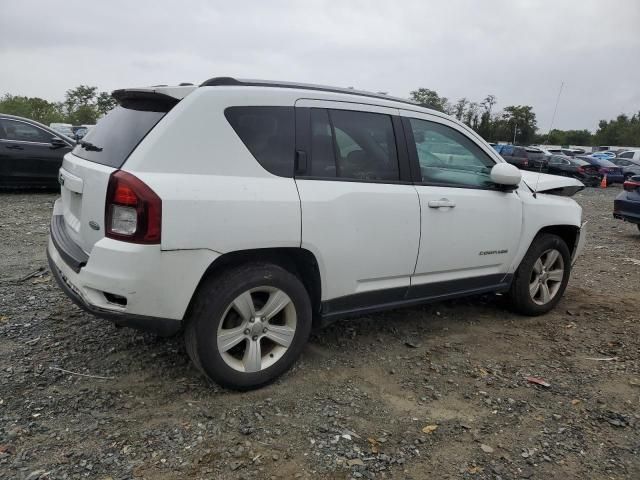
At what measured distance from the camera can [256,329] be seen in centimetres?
310

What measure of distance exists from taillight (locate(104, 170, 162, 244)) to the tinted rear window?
0.60 ft

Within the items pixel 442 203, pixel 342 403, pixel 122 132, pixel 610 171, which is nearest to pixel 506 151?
pixel 610 171

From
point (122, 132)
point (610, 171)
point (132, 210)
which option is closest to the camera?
point (132, 210)

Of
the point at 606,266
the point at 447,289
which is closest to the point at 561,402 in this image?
the point at 447,289

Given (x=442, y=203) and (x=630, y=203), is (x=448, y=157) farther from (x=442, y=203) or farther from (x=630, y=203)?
(x=630, y=203)

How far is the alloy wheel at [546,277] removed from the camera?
4668 millimetres

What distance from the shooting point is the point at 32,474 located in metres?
2.38

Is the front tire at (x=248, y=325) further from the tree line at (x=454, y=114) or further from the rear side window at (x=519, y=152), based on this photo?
the tree line at (x=454, y=114)

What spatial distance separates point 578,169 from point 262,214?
24.7 meters

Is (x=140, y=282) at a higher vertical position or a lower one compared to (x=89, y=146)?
lower

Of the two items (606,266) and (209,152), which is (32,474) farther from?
Answer: (606,266)

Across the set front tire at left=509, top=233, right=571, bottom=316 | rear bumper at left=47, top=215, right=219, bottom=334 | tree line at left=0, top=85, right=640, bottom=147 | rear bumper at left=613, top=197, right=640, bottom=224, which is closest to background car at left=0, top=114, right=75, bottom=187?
rear bumper at left=47, top=215, right=219, bottom=334

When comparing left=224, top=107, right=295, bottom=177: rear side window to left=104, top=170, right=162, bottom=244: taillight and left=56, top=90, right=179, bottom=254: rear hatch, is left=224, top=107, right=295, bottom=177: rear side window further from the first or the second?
left=104, top=170, right=162, bottom=244: taillight

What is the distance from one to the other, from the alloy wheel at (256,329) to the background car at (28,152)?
8.29 meters
